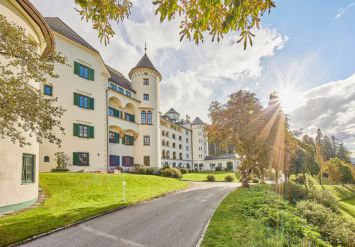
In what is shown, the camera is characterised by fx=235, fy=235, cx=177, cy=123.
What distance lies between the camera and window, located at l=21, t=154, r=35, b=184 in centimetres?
1254

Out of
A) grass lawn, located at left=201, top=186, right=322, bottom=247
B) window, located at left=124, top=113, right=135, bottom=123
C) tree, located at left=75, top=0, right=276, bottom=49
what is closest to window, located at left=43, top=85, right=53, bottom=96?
window, located at left=124, top=113, right=135, bottom=123

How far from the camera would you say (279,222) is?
9.51 metres

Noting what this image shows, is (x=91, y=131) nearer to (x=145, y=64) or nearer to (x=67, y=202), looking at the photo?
(x=67, y=202)

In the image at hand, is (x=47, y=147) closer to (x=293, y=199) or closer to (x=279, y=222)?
(x=279, y=222)

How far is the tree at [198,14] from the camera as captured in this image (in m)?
3.43

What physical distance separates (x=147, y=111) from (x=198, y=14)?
3605 cm

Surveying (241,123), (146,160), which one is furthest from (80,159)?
(241,123)

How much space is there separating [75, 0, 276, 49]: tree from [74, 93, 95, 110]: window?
24318mm

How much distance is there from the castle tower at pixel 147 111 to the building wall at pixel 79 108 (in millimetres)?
8895

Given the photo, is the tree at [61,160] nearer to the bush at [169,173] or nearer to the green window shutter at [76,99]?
the green window shutter at [76,99]

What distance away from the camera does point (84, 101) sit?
27.7m

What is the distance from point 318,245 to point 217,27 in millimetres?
8486

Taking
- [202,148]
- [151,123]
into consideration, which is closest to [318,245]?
[151,123]

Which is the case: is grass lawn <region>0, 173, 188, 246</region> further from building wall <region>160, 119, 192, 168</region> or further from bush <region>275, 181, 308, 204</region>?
building wall <region>160, 119, 192, 168</region>
